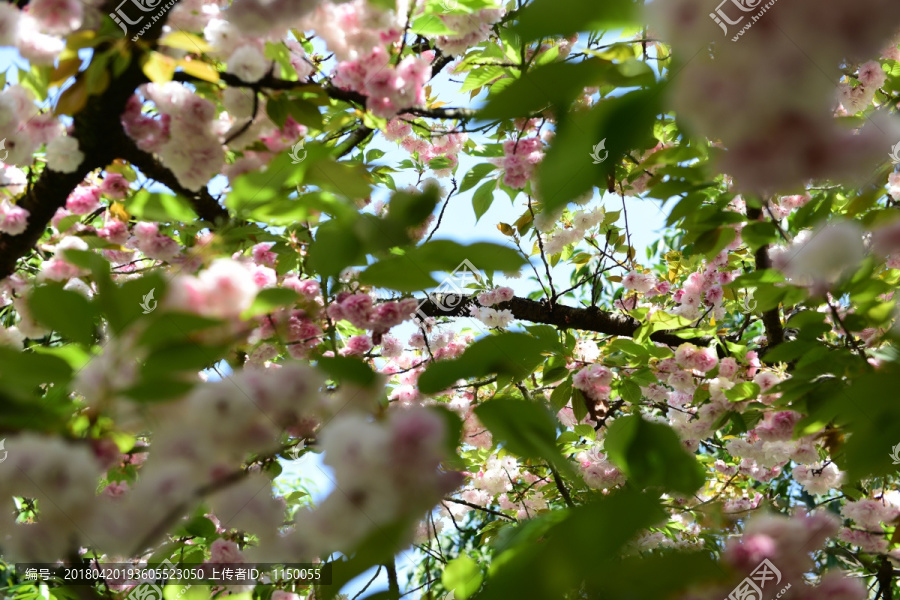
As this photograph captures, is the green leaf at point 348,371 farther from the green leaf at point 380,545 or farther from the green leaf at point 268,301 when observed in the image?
the green leaf at point 380,545

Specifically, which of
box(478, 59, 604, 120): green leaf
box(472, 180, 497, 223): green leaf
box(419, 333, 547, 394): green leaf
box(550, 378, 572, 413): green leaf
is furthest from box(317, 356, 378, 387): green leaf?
box(550, 378, 572, 413): green leaf

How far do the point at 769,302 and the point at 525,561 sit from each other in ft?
3.25

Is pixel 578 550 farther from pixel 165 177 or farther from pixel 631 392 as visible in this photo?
pixel 631 392

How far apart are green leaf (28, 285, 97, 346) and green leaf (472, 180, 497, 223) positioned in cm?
132

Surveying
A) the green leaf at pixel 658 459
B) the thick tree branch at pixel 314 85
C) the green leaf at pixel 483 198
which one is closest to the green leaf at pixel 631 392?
the green leaf at pixel 483 198

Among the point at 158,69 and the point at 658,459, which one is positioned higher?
the point at 158,69

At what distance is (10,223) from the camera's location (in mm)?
1555

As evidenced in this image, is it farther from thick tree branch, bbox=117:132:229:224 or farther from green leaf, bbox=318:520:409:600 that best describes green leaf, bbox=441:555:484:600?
thick tree branch, bbox=117:132:229:224

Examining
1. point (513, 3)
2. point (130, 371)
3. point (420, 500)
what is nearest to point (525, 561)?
point (420, 500)

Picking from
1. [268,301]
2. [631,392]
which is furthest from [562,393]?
[268,301]

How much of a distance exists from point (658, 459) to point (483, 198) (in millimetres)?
1271

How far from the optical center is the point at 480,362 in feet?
2.10

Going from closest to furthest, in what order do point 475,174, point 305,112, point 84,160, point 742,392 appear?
point 305,112 → point 84,160 → point 475,174 → point 742,392

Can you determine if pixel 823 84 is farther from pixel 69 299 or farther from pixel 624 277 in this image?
pixel 624 277
